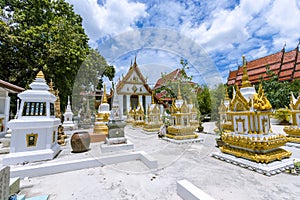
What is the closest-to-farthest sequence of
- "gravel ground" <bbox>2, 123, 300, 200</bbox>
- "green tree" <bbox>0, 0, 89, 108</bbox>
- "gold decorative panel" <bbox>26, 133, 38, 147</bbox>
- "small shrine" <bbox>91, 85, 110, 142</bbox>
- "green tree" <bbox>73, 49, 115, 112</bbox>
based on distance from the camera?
"gravel ground" <bbox>2, 123, 300, 200</bbox>, "gold decorative panel" <bbox>26, 133, 38, 147</bbox>, "green tree" <bbox>73, 49, 115, 112</bbox>, "small shrine" <bbox>91, 85, 110, 142</bbox>, "green tree" <bbox>0, 0, 89, 108</bbox>

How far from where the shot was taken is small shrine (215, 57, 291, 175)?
14.8 feet

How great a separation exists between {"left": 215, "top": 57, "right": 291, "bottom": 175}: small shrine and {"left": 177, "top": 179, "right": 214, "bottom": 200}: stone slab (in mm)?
2493

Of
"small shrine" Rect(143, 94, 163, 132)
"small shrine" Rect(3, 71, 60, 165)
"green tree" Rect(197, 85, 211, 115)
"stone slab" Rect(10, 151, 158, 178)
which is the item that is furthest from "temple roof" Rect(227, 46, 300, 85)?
"small shrine" Rect(3, 71, 60, 165)

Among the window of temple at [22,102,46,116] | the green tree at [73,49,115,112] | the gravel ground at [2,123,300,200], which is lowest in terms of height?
the gravel ground at [2,123,300,200]

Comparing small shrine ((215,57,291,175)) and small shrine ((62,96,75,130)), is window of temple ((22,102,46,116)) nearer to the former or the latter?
small shrine ((215,57,291,175))

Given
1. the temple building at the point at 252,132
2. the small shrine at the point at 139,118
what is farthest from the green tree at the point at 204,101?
the temple building at the point at 252,132

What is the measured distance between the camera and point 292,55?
83.4 feet

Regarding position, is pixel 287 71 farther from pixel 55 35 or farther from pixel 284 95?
pixel 55 35

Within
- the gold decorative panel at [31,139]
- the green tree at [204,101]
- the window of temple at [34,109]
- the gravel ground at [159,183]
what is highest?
the green tree at [204,101]

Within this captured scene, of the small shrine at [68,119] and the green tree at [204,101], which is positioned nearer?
the green tree at [204,101]

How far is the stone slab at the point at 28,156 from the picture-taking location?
203 inches

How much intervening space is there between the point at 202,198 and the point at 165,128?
8046mm

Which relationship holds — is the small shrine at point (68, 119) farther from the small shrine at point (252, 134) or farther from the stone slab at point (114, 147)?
the small shrine at point (252, 134)

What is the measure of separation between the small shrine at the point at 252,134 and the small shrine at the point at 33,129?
251 inches
